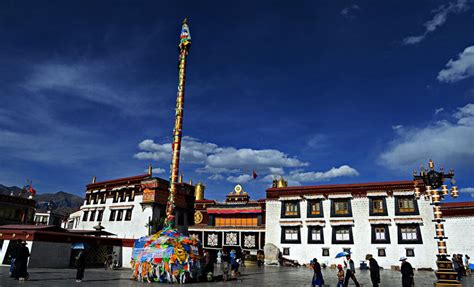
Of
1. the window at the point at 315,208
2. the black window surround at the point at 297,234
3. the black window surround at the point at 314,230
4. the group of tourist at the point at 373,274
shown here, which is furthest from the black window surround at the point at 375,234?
the group of tourist at the point at 373,274

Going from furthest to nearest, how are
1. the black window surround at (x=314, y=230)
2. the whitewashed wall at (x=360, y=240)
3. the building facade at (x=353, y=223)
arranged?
the black window surround at (x=314, y=230) → the building facade at (x=353, y=223) → the whitewashed wall at (x=360, y=240)

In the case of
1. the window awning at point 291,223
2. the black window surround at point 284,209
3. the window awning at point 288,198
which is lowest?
the window awning at point 291,223

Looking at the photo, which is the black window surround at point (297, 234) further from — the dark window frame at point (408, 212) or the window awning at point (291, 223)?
the dark window frame at point (408, 212)

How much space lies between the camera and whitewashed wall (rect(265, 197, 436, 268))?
33.6 metres

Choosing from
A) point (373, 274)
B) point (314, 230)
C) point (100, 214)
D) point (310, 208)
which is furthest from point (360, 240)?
point (100, 214)

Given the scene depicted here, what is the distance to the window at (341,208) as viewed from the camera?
3759 centimetres

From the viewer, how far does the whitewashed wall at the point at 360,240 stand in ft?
110

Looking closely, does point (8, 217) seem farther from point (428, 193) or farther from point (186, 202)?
point (428, 193)

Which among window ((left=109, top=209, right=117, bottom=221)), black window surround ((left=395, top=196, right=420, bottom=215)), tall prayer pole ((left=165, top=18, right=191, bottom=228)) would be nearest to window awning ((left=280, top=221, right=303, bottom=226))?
black window surround ((left=395, top=196, right=420, bottom=215))

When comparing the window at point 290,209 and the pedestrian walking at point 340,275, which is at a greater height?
the window at point 290,209

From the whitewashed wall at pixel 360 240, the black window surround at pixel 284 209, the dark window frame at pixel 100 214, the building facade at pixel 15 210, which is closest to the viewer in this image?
the whitewashed wall at pixel 360 240

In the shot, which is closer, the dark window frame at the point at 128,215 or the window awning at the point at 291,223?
the window awning at the point at 291,223

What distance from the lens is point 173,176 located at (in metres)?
23.6

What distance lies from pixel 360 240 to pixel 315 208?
5.99 m
